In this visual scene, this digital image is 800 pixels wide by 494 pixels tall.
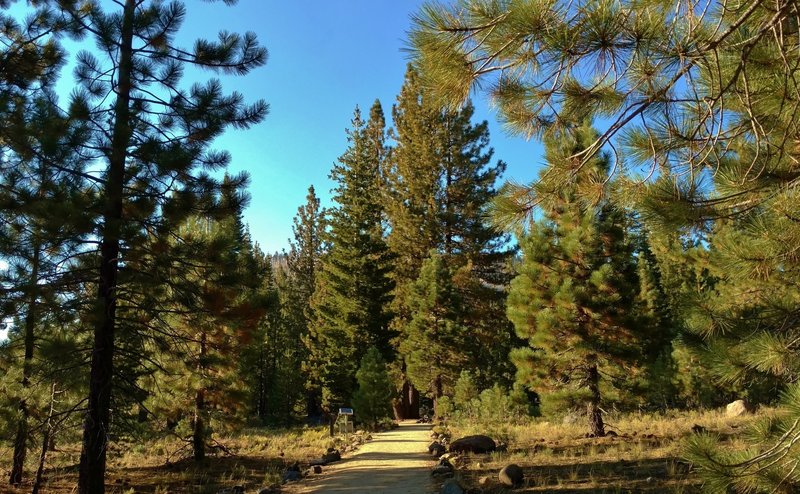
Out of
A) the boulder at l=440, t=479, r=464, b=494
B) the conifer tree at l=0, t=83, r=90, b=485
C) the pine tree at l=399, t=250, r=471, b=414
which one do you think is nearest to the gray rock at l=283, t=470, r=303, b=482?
the boulder at l=440, t=479, r=464, b=494

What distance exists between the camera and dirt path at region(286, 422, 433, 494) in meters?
8.58

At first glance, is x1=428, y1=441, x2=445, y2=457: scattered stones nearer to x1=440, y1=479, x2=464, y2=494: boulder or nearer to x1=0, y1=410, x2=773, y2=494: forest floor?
x1=0, y1=410, x2=773, y2=494: forest floor

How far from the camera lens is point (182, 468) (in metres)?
13.0

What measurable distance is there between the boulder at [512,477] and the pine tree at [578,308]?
12.8 feet

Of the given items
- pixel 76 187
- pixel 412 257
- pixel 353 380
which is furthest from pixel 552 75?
pixel 412 257

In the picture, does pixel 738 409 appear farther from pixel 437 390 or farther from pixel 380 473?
pixel 380 473

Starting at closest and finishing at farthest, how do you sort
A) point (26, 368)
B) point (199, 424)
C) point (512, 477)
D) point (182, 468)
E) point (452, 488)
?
point (452, 488), point (512, 477), point (26, 368), point (182, 468), point (199, 424)

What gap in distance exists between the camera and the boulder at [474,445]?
36.8 ft

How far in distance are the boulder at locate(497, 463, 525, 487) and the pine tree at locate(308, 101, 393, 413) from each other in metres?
16.1

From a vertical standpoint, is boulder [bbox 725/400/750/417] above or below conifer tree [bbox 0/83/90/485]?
below

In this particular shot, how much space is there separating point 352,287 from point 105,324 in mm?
20447

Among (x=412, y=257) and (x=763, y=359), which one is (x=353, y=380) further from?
(x=763, y=359)

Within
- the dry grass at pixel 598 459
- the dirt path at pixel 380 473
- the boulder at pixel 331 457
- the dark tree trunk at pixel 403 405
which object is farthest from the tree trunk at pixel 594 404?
the dark tree trunk at pixel 403 405

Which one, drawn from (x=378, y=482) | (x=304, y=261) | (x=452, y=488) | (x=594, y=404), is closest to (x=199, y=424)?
(x=378, y=482)
